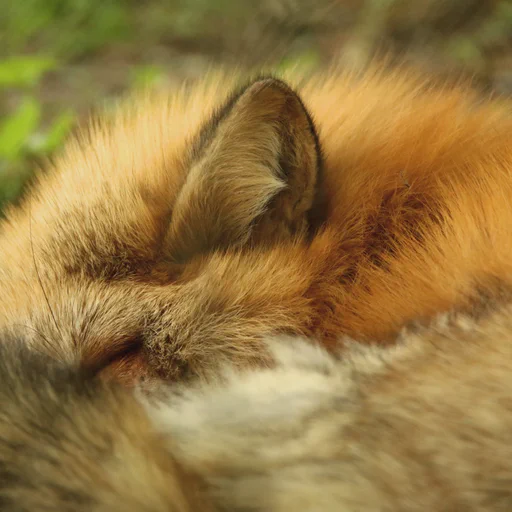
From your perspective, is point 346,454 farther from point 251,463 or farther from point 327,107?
point 327,107

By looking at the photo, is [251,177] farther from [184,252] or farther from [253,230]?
[184,252]

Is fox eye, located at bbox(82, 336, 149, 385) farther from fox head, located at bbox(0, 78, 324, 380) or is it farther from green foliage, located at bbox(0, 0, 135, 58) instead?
green foliage, located at bbox(0, 0, 135, 58)

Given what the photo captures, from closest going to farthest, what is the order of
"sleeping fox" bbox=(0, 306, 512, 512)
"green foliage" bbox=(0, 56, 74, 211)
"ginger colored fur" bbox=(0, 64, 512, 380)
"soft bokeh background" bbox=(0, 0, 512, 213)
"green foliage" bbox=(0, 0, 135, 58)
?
"sleeping fox" bbox=(0, 306, 512, 512)
"ginger colored fur" bbox=(0, 64, 512, 380)
"green foliage" bbox=(0, 56, 74, 211)
"soft bokeh background" bbox=(0, 0, 512, 213)
"green foliage" bbox=(0, 0, 135, 58)

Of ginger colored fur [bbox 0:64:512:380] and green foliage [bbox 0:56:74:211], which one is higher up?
ginger colored fur [bbox 0:64:512:380]

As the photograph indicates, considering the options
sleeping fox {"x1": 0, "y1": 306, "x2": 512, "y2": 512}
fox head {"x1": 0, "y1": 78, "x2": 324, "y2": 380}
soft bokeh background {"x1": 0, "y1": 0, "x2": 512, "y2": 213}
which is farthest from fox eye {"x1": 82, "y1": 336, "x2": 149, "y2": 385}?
soft bokeh background {"x1": 0, "y1": 0, "x2": 512, "y2": 213}

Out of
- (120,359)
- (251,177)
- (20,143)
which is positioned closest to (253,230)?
(251,177)

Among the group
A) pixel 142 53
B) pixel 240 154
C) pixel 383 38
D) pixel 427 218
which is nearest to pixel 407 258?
pixel 427 218
